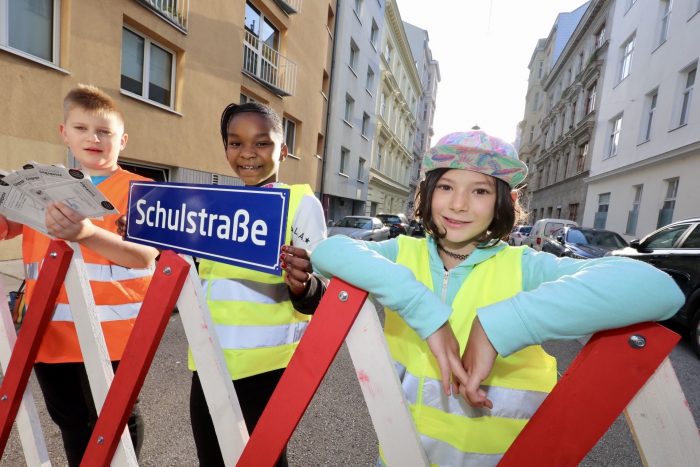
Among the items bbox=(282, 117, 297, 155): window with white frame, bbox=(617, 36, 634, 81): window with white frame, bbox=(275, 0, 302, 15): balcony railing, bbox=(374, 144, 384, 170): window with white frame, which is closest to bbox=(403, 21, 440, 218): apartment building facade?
bbox=(374, 144, 384, 170): window with white frame

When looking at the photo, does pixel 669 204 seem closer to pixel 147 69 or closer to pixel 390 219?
pixel 390 219

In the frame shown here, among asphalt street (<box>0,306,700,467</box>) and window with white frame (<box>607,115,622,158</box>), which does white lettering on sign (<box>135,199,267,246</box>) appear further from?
window with white frame (<box>607,115,622,158</box>)

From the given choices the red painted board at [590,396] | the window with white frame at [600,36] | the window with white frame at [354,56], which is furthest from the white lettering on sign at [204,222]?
the window with white frame at [600,36]

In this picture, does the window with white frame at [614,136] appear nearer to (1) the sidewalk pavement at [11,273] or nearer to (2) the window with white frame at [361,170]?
(2) the window with white frame at [361,170]

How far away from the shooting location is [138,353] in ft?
3.30

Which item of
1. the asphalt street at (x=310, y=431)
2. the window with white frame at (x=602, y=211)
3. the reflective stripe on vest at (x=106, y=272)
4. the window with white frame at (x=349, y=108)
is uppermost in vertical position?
the window with white frame at (x=349, y=108)

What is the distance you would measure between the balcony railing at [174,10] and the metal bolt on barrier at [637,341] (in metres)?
8.70

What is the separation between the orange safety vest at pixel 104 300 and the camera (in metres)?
1.28

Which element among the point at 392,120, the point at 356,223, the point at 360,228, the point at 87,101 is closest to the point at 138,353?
the point at 87,101

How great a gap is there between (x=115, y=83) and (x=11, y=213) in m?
6.60

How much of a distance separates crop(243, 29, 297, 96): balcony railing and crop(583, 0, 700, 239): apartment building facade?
1128 cm

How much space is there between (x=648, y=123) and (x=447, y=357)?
15165mm

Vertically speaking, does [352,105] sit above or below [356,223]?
above

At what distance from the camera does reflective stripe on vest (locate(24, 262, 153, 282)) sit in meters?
1.30
